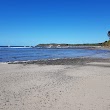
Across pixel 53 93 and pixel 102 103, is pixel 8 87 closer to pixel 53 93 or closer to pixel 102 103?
pixel 53 93

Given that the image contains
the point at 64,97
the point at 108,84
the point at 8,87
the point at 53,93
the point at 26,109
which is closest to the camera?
the point at 26,109

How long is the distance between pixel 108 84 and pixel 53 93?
4.08 m

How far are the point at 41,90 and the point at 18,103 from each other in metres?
2.76

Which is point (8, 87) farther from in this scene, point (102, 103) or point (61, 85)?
point (102, 103)

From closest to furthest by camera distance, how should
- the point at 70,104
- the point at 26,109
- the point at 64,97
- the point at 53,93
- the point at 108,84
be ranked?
the point at 26,109 → the point at 70,104 → the point at 64,97 → the point at 53,93 → the point at 108,84

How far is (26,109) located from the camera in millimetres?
9312

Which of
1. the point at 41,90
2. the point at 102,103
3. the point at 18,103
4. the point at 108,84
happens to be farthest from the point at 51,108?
the point at 108,84

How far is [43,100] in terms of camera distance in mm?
10586

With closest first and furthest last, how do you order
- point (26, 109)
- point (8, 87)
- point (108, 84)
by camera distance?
point (26, 109) → point (8, 87) → point (108, 84)

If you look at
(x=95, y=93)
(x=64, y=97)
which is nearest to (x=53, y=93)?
(x=64, y=97)

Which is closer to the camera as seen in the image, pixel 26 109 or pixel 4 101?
pixel 26 109

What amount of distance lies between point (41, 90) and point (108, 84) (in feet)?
14.0

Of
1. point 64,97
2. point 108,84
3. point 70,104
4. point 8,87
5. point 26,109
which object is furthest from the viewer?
point 108,84

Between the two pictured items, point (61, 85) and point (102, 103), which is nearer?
point (102, 103)
